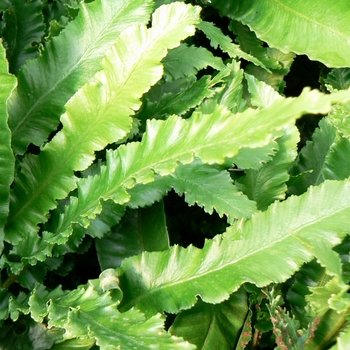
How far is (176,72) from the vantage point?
754 millimetres

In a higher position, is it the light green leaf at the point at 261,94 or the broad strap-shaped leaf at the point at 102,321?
the light green leaf at the point at 261,94

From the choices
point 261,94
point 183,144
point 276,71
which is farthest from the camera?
point 276,71

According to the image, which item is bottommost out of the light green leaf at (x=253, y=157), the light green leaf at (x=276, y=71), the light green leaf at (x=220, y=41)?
the light green leaf at (x=253, y=157)

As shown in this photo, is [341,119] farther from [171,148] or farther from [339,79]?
[171,148]

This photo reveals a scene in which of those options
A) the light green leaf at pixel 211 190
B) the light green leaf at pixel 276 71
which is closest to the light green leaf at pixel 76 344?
the light green leaf at pixel 211 190

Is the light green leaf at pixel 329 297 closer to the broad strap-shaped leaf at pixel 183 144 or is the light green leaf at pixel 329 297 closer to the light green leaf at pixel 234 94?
the broad strap-shaped leaf at pixel 183 144

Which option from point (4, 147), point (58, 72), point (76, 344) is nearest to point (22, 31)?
point (58, 72)

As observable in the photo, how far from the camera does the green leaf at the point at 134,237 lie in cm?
70

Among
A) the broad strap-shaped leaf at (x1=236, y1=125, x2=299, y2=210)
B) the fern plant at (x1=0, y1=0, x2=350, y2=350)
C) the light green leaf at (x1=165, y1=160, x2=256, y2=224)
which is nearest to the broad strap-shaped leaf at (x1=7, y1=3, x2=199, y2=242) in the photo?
the fern plant at (x1=0, y1=0, x2=350, y2=350)

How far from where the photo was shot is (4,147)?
0.61 metres

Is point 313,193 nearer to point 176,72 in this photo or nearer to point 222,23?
point 176,72

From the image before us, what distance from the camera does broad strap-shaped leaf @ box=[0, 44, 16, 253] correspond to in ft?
1.93

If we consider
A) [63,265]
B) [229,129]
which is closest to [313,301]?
[229,129]

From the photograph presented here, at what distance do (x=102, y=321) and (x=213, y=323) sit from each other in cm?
19
